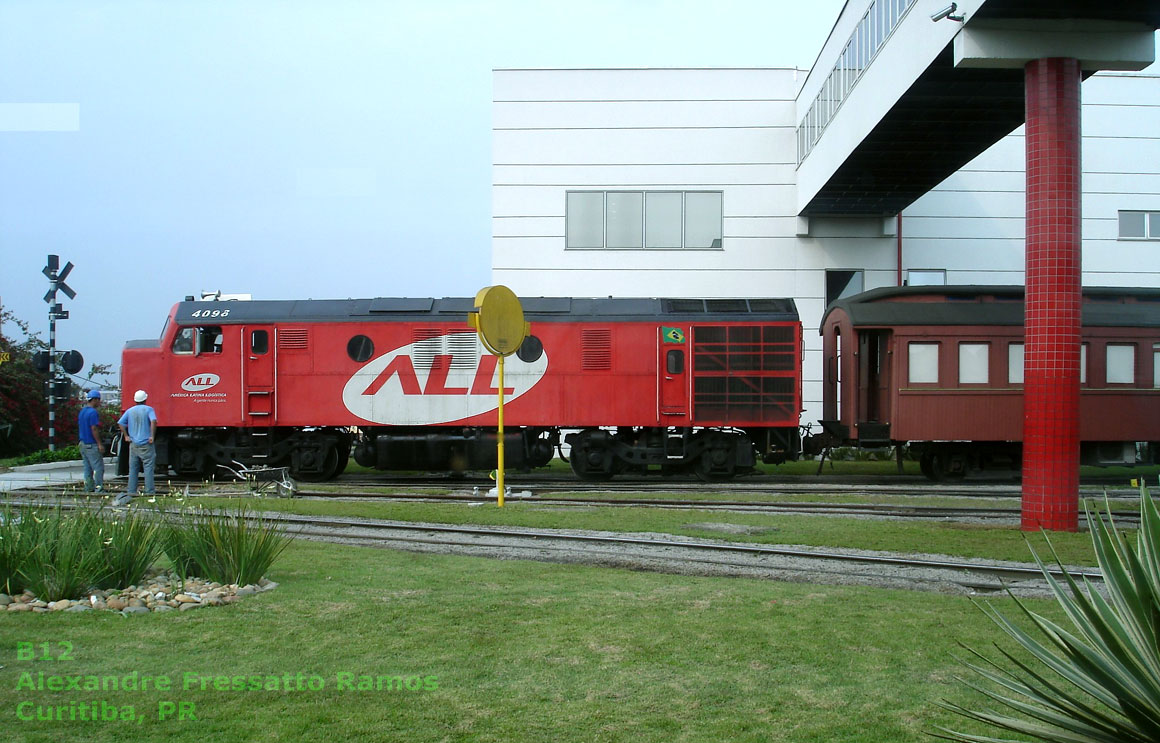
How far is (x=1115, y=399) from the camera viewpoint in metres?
18.1

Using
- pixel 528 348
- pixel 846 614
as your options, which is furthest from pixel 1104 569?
pixel 528 348

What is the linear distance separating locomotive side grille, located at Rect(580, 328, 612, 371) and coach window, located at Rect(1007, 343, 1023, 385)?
7725mm

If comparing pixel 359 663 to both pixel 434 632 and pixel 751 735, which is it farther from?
pixel 751 735

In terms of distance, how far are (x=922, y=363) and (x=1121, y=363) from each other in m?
3.95

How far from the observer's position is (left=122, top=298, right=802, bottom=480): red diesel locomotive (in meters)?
18.5

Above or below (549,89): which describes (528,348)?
below

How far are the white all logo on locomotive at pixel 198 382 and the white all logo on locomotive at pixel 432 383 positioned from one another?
2671 mm

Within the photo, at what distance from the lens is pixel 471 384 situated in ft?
61.1

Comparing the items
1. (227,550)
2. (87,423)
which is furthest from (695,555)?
(87,423)

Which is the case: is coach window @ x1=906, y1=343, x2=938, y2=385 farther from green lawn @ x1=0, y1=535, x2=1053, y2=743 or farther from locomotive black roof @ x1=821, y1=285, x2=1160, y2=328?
green lawn @ x1=0, y1=535, x2=1053, y2=743

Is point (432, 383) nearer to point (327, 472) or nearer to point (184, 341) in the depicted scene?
point (327, 472)

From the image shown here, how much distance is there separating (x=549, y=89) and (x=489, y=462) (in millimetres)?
12985

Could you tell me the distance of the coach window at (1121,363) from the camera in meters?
18.1

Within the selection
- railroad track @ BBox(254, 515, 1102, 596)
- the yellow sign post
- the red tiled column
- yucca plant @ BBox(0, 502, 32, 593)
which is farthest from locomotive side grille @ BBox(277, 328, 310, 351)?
the red tiled column
